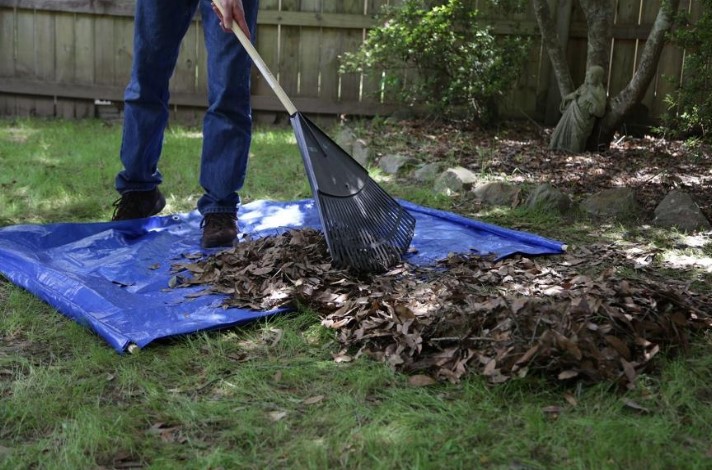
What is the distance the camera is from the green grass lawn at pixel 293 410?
6.38ft

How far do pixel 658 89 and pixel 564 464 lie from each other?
235 inches

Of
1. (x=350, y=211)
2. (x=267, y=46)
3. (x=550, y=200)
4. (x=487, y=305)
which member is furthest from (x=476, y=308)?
(x=267, y=46)

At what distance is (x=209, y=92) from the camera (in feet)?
12.7

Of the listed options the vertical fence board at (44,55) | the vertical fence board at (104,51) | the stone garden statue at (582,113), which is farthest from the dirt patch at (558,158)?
the vertical fence board at (44,55)

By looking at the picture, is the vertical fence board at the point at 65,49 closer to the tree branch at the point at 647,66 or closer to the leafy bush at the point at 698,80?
the tree branch at the point at 647,66

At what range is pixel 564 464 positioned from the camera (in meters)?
1.88

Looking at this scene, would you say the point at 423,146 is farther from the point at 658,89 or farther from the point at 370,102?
the point at 658,89

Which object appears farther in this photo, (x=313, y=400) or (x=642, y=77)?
(x=642, y=77)

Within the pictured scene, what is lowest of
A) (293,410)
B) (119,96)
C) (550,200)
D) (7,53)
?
(293,410)

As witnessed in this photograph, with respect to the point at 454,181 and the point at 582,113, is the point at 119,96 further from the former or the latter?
the point at 582,113

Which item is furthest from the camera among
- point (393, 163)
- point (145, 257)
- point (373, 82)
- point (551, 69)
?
point (373, 82)

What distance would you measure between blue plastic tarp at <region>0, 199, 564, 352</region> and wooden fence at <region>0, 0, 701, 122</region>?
3.32 m

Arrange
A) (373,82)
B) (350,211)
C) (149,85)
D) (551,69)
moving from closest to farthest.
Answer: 1. (350,211)
2. (149,85)
3. (551,69)
4. (373,82)

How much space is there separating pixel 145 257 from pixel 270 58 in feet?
15.1
